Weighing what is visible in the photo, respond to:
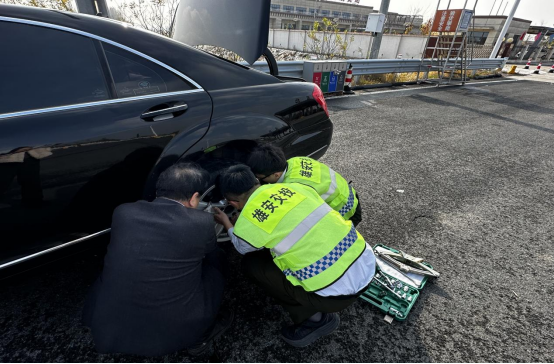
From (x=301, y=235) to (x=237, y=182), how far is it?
446 mm

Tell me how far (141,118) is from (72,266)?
1.23 m

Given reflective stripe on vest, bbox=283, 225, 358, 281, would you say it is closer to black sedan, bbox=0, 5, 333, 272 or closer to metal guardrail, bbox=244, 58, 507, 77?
black sedan, bbox=0, 5, 333, 272

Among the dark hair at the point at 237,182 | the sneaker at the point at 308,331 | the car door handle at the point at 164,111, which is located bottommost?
the sneaker at the point at 308,331

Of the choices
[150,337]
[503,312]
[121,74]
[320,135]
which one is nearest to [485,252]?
[503,312]

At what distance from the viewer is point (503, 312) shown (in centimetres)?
175

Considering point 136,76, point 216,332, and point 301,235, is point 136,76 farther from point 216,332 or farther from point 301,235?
point 216,332

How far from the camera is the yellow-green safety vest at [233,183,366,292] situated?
50.6 inches

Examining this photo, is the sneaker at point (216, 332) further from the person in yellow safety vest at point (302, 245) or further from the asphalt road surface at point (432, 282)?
the person in yellow safety vest at point (302, 245)

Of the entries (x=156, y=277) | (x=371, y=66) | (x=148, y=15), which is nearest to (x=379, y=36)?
(x=371, y=66)

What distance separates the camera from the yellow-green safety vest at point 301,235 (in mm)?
1286

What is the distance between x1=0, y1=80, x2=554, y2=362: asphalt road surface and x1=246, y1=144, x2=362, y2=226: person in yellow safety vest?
0.66 metres

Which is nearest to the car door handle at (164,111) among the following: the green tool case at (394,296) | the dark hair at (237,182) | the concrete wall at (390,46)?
the dark hair at (237,182)

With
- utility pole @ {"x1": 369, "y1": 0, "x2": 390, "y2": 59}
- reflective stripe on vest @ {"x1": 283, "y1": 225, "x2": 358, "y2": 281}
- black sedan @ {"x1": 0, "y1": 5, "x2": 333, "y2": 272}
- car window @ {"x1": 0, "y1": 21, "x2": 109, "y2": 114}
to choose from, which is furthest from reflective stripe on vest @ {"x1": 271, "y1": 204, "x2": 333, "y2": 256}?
utility pole @ {"x1": 369, "y1": 0, "x2": 390, "y2": 59}

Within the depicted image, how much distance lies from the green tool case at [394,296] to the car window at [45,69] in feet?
6.30
